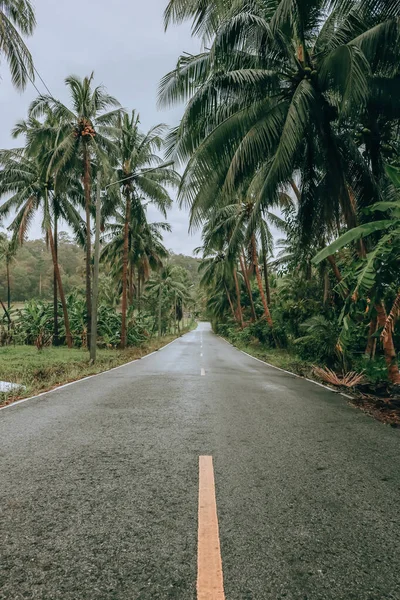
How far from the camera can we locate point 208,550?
2.15 m

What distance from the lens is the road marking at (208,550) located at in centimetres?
183

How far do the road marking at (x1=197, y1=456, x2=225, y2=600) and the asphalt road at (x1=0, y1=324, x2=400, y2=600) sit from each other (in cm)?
4

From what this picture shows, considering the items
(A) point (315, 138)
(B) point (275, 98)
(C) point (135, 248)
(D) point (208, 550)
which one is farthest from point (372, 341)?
(C) point (135, 248)

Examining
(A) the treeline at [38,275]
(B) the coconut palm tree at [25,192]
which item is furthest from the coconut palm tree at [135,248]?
(A) the treeline at [38,275]

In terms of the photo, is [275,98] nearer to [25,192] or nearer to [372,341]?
[372,341]

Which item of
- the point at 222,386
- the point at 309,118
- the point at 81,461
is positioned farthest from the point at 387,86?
the point at 81,461

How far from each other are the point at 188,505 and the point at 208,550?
0.60 meters

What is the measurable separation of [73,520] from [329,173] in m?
8.93

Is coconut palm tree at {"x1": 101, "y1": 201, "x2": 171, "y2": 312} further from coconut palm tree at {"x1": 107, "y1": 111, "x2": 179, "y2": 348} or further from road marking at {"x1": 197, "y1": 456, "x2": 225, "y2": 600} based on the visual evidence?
road marking at {"x1": 197, "y1": 456, "x2": 225, "y2": 600}

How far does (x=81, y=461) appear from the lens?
3.65m

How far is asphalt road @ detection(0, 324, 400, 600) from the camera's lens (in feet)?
6.29

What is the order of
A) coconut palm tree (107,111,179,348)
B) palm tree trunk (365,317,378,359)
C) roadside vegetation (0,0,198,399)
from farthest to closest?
1. coconut palm tree (107,111,179,348)
2. roadside vegetation (0,0,198,399)
3. palm tree trunk (365,317,378,359)

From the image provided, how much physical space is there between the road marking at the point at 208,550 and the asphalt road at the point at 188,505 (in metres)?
0.04

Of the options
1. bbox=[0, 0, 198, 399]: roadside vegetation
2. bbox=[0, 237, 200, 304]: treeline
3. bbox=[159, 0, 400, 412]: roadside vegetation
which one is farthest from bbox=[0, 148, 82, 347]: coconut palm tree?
bbox=[0, 237, 200, 304]: treeline
